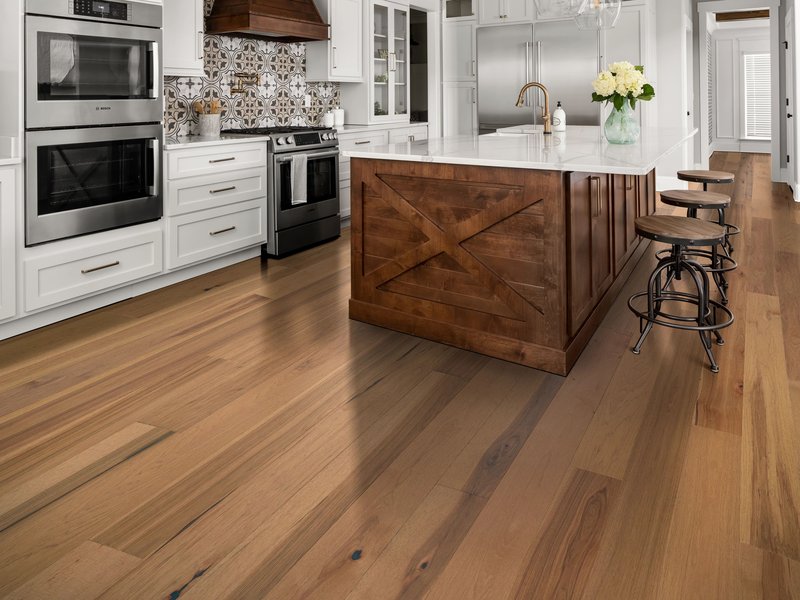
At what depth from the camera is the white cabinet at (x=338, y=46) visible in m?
5.44

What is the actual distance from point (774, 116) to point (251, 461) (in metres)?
8.60

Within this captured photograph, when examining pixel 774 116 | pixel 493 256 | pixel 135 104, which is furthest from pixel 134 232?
pixel 774 116

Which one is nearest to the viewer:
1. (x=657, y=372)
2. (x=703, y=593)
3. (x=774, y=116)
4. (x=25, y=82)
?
(x=703, y=593)

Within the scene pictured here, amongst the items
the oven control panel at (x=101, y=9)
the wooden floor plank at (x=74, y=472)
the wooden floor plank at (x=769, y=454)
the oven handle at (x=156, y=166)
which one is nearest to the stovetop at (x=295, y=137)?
the oven handle at (x=156, y=166)

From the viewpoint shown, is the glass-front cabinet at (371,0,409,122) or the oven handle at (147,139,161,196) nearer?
the oven handle at (147,139,161,196)

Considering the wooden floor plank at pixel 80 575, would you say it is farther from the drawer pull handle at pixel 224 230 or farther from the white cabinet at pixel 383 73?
the white cabinet at pixel 383 73

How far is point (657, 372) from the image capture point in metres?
2.74

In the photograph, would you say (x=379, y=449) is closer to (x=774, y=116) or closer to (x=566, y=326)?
(x=566, y=326)

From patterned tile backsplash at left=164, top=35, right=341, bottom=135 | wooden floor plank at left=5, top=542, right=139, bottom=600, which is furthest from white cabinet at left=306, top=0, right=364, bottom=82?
wooden floor plank at left=5, top=542, right=139, bottom=600

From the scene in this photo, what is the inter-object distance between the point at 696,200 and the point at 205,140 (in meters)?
3.06

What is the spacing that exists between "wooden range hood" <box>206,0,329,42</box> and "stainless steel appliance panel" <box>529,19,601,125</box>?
9.62ft

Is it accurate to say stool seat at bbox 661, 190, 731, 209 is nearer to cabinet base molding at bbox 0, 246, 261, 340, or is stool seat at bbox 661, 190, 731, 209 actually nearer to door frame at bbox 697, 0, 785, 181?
cabinet base molding at bbox 0, 246, 261, 340

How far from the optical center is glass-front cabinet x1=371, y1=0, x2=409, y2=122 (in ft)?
20.0

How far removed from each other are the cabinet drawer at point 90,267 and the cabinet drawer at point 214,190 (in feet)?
0.81
